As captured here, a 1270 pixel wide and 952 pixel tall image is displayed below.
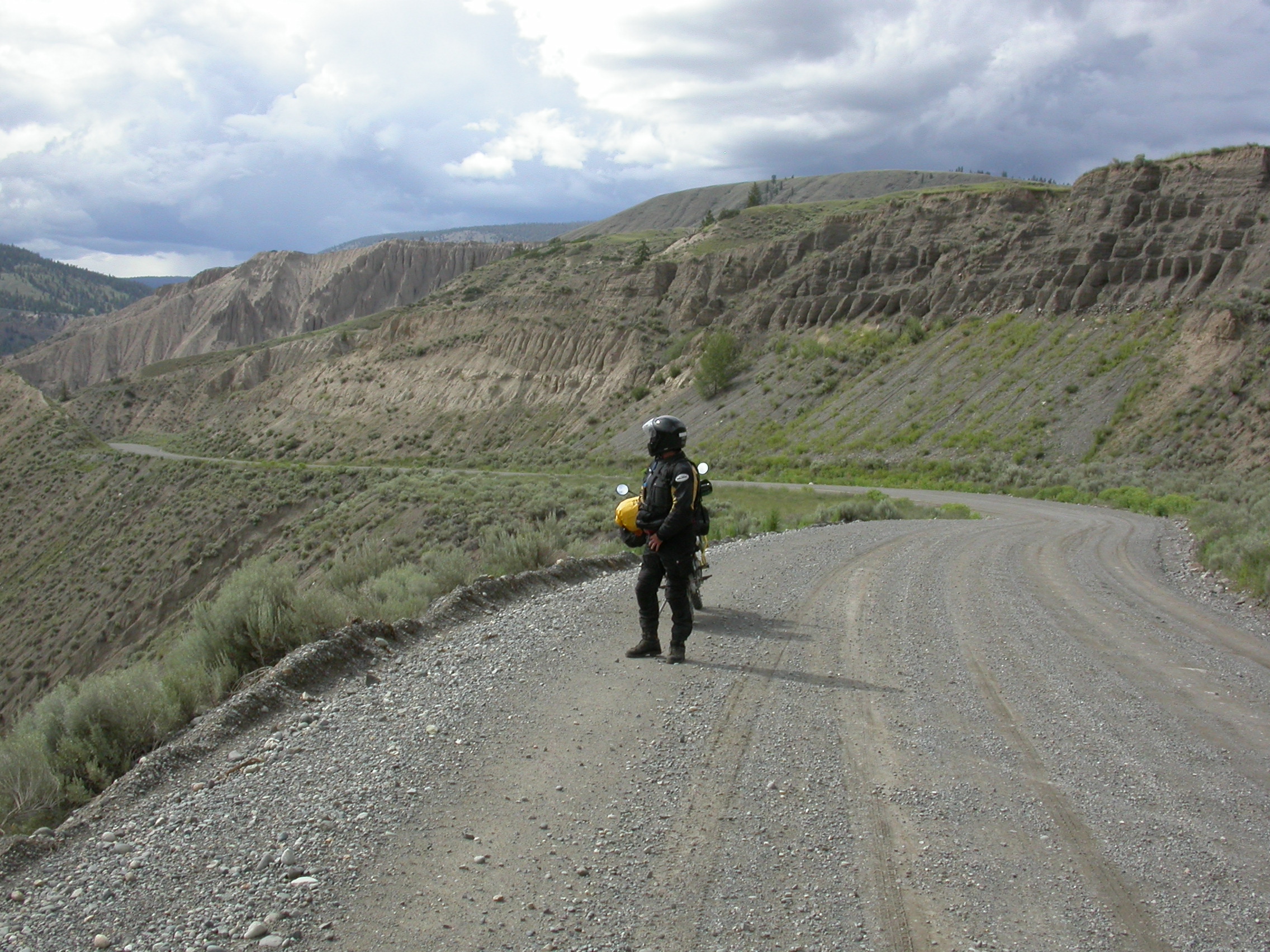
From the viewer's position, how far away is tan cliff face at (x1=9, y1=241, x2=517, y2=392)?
136 meters

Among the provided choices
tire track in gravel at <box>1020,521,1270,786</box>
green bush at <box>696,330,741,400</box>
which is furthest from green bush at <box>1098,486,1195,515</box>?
green bush at <box>696,330,741,400</box>

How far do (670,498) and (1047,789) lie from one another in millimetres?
3582

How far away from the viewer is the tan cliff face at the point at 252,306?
13562 cm

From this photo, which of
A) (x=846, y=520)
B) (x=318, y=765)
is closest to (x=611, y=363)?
(x=846, y=520)

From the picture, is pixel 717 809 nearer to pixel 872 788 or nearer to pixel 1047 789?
pixel 872 788

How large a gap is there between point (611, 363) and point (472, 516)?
1277 inches

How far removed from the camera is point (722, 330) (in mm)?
55375

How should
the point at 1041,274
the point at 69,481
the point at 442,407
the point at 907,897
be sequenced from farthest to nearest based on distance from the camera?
the point at 442,407 → the point at 69,481 → the point at 1041,274 → the point at 907,897

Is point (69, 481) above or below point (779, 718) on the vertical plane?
below

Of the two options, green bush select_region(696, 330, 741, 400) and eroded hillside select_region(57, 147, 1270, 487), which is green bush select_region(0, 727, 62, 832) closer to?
eroded hillside select_region(57, 147, 1270, 487)

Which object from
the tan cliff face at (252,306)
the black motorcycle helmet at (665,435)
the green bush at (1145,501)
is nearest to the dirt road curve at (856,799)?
the black motorcycle helmet at (665,435)

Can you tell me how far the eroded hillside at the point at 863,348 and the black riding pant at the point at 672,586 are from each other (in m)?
29.6

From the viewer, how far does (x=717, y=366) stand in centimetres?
5284

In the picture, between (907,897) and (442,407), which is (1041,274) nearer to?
(442,407)
